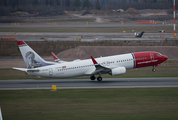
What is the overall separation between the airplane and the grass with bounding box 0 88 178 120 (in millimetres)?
5853

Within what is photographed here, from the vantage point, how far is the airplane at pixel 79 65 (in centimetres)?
3991

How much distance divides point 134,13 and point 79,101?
164 m

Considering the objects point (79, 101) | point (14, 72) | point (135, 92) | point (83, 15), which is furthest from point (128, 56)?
point (83, 15)

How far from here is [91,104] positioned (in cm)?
2811

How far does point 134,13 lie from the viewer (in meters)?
→ 185

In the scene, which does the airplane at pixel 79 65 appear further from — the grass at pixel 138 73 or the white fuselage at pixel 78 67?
the grass at pixel 138 73

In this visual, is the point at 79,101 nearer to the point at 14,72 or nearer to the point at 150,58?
the point at 150,58

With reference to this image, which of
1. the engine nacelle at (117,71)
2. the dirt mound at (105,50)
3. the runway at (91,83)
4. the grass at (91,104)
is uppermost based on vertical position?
the dirt mound at (105,50)

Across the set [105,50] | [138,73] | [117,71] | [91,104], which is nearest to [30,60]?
[117,71]

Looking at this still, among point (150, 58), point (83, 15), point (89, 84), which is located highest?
point (83, 15)

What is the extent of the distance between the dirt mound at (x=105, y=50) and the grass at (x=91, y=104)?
34.2 m

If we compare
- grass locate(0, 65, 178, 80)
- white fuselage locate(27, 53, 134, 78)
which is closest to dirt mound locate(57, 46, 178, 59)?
grass locate(0, 65, 178, 80)

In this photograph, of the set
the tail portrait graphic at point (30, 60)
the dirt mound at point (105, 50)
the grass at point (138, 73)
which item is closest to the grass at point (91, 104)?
the tail portrait graphic at point (30, 60)

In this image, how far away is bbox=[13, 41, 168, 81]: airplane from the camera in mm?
39906
